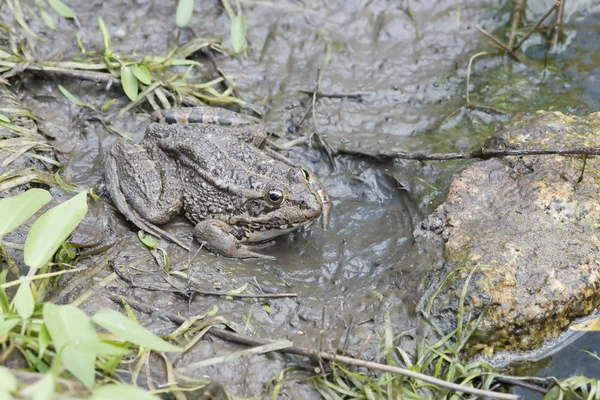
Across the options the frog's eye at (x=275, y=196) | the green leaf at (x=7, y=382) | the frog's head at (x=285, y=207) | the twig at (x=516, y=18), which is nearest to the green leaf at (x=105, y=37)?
the frog's head at (x=285, y=207)

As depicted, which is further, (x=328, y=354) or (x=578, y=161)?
(x=578, y=161)

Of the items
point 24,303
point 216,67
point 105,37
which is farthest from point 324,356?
point 105,37

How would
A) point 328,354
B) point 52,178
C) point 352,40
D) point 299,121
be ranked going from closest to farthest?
point 328,354 < point 52,178 < point 299,121 < point 352,40

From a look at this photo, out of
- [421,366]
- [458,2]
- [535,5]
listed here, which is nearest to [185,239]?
[421,366]

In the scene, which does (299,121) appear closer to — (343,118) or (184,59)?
(343,118)

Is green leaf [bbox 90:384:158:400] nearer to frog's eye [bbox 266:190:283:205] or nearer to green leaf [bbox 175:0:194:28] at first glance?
frog's eye [bbox 266:190:283:205]

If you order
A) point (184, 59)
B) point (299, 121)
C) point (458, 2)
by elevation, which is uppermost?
point (458, 2)

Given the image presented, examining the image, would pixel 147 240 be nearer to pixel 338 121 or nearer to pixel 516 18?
pixel 338 121
